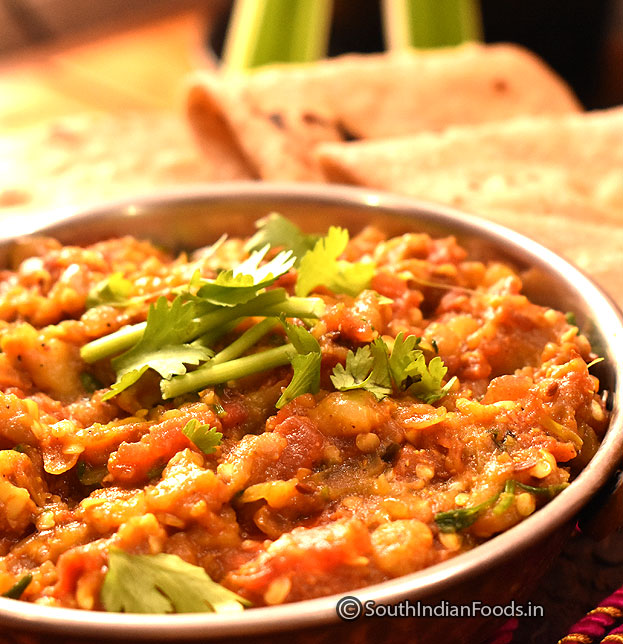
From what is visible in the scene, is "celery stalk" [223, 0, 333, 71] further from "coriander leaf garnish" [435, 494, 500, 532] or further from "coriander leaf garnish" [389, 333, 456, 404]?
"coriander leaf garnish" [435, 494, 500, 532]

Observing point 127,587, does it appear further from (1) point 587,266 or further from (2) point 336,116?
(2) point 336,116

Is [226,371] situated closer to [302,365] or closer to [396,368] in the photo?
[302,365]

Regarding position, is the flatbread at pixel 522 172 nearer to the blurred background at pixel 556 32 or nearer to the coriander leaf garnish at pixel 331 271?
the coriander leaf garnish at pixel 331 271

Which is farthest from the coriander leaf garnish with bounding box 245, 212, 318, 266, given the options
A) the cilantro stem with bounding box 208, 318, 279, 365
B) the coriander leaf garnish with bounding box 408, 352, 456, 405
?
the coriander leaf garnish with bounding box 408, 352, 456, 405

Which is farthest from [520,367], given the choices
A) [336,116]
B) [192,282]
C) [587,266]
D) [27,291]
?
[336,116]

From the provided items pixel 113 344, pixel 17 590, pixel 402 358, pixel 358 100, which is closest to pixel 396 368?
pixel 402 358

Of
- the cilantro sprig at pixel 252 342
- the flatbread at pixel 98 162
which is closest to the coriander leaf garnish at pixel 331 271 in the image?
the cilantro sprig at pixel 252 342

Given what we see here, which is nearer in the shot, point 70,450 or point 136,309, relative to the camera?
point 70,450
